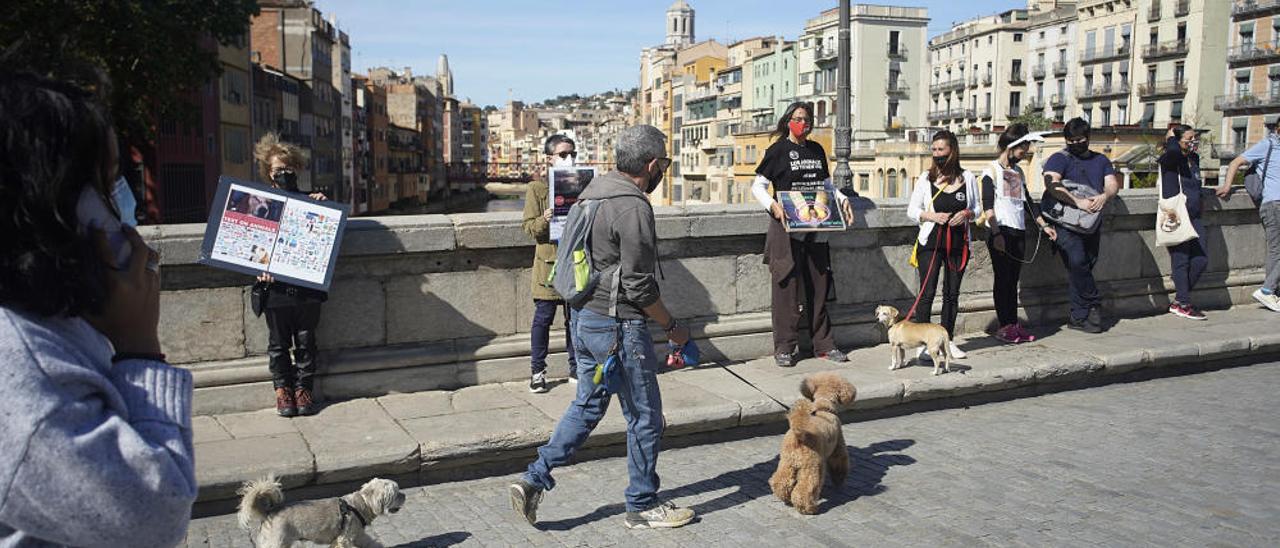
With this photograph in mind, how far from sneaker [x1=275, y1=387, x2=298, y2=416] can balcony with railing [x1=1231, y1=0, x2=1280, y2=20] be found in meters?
69.0

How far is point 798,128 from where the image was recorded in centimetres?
800

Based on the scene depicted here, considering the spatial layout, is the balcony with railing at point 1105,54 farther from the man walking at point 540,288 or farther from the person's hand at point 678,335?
the person's hand at point 678,335

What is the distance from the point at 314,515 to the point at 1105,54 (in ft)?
258

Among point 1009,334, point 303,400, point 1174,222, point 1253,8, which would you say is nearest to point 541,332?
point 303,400

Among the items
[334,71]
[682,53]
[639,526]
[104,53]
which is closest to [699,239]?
[639,526]

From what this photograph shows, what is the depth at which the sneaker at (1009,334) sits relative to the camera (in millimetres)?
9039

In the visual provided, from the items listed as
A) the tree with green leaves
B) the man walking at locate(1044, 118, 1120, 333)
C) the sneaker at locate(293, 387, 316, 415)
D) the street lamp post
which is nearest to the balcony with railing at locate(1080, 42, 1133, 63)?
the tree with green leaves

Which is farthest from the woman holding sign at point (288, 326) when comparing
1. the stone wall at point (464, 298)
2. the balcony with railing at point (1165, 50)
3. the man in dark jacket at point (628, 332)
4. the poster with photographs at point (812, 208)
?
the balcony with railing at point (1165, 50)

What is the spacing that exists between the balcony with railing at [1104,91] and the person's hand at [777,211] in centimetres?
7263

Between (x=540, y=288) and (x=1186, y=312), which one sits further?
(x=1186, y=312)

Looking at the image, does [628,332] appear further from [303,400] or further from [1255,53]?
[1255,53]

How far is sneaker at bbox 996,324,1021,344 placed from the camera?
9.04 meters

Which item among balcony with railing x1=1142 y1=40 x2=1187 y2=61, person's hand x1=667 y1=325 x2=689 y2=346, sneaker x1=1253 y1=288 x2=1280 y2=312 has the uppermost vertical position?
balcony with railing x1=1142 y1=40 x2=1187 y2=61

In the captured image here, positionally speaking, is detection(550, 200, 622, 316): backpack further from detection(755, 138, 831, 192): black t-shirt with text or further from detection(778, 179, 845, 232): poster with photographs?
detection(755, 138, 831, 192): black t-shirt with text
